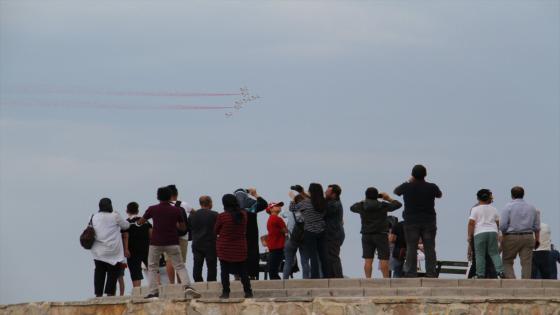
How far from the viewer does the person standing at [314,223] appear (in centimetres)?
2256

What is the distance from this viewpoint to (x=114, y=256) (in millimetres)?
22469

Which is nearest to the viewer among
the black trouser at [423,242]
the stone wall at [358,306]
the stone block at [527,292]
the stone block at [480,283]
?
the stone wall at [358,306]

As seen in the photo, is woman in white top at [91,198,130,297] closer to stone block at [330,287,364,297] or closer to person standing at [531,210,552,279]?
stone block at [330,287,364,297]

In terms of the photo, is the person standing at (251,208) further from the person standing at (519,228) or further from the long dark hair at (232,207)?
the person standing at (519,228)

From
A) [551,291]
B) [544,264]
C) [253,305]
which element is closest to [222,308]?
[253,305]

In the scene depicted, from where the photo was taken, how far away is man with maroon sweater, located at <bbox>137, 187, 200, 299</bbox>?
2072 centimetres

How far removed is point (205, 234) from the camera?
74.2 feet

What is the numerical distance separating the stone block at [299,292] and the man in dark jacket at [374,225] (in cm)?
194

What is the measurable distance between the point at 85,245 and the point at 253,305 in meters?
3.86

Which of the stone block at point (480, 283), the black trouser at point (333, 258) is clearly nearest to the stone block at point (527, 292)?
the stone block at point (480, 283)

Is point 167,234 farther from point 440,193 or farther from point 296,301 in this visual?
point 440,193

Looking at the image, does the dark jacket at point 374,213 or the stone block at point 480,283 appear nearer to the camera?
the stone block at point 480,283

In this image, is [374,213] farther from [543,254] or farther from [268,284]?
[543,254]

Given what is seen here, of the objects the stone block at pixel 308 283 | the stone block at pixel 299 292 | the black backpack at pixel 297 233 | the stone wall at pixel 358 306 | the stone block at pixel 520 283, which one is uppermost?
the black backpack at pixel 297 233
